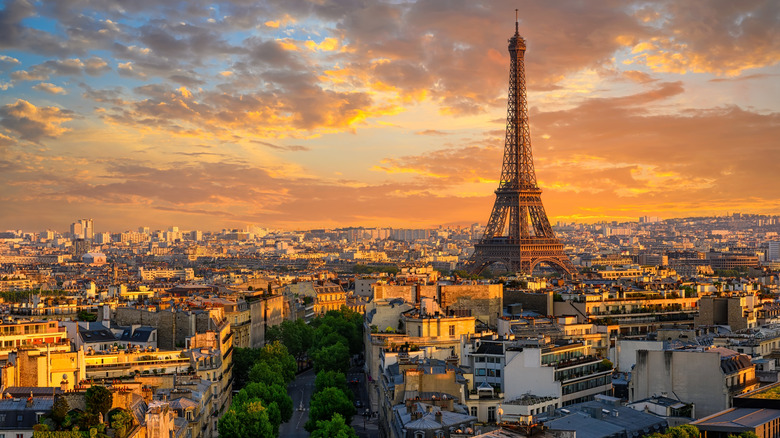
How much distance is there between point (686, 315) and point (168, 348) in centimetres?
3557

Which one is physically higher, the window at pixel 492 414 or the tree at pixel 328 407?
the window at pixel 492 414

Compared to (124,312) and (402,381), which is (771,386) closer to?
(402,381)

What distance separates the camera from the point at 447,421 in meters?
39.8

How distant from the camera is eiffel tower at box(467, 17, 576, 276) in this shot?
490ft

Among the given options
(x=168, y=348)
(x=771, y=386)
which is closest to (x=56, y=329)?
(x=168, y=348)

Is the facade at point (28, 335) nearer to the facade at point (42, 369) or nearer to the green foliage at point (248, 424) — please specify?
the facade at point (42, 369)

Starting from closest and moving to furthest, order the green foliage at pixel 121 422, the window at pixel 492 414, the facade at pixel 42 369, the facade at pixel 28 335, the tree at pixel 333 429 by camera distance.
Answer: the green foliage at pixel 121 422 → the facade at pixel 42 369 → the window at pixel 492 414 → the tree at pixel 333 429 → the facade at pixel 28 335

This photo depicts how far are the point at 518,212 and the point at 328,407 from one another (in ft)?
337

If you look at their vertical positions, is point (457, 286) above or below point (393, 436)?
above

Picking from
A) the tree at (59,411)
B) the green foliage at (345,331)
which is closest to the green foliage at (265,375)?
the green foliage at (345,331)

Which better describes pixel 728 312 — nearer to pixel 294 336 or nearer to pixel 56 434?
pixel 294 336

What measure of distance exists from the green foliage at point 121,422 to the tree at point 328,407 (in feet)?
55.0

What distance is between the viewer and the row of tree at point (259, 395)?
1833 inches

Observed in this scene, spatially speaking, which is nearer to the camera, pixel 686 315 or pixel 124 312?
pixel 124 312
